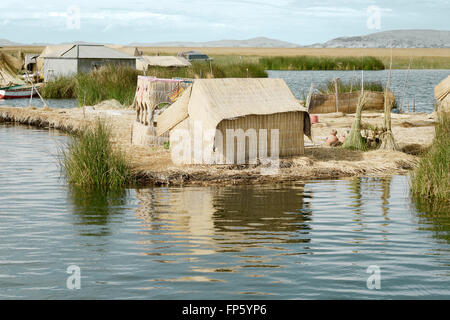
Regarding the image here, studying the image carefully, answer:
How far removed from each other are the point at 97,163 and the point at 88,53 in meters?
30.8

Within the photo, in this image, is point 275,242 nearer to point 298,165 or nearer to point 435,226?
point 435,226

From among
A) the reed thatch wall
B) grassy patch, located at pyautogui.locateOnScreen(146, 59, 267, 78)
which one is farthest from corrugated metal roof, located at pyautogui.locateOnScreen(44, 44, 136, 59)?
the reed thatch wall

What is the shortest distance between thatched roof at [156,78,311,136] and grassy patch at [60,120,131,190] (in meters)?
1.66

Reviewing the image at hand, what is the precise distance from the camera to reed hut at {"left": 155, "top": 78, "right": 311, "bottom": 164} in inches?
533

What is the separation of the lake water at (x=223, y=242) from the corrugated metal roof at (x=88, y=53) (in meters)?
29.3

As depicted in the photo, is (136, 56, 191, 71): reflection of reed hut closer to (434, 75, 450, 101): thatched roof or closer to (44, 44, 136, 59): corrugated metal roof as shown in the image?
(44, 44, 136, 59): corrugated metal roof

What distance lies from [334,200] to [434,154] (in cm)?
189

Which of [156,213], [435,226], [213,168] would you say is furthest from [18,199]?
[435,226]

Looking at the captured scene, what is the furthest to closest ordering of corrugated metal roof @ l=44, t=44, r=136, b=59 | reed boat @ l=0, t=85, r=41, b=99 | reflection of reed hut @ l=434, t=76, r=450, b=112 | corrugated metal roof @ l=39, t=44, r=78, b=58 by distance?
corrugated metal roof @ l=39, t=44, r=78, b=58 < corrugated metal roof @ l=44, t=44, r=136, b=59 < reed boat @ l=0, t=85, r=41, b=99 < reflection of reed hut @ l=434, t=76, r=450, b=112

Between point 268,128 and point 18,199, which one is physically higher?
point 268,128

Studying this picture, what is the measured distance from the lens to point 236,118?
1354 cm

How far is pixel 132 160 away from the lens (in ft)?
48.1

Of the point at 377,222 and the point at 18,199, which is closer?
the point at 377,222

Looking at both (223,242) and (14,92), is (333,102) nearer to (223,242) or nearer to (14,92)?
(223,242)
